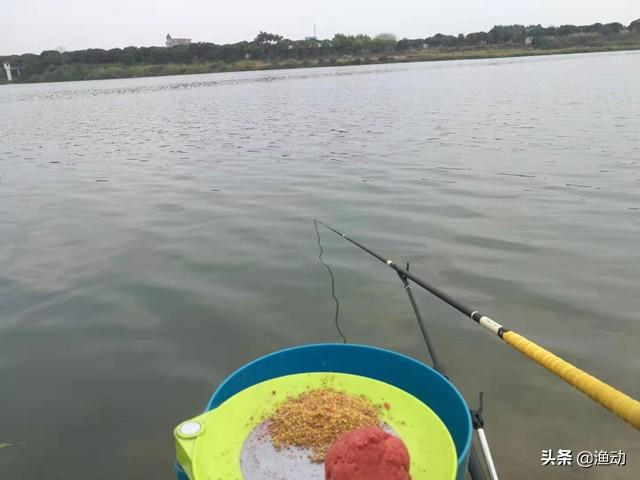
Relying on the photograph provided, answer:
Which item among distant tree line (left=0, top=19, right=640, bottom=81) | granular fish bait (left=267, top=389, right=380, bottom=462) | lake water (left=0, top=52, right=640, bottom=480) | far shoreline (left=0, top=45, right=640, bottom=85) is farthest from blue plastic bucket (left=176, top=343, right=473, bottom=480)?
distant tree line (left=0, top=19, right=640, bottom=81)

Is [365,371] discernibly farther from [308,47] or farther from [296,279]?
[308,47]

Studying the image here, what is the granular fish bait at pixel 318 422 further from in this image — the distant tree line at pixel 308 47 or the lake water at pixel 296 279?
the distant tree line at pixel 308 47

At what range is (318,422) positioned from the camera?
1.80 meters

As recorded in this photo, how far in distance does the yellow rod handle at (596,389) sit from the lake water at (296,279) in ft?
4.42

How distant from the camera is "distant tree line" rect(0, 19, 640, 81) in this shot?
338 feet

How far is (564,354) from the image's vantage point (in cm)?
379

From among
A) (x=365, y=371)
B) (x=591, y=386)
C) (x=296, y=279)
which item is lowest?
(x=296, y=279)

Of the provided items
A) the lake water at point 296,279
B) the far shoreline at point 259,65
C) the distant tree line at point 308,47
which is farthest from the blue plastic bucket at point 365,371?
the distant tree line at point 308,47

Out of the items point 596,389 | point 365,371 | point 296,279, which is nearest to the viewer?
point 596,389

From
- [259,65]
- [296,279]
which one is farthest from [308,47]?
[296,279]

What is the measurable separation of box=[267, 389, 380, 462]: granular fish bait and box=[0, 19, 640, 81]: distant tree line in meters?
108

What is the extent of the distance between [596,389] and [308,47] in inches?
4946

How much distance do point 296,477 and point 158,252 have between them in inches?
202

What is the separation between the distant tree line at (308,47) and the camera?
103 meters
